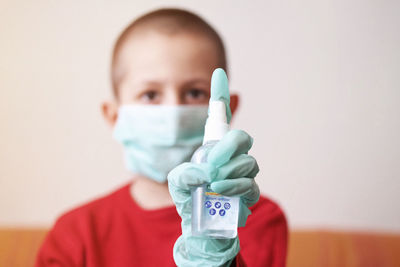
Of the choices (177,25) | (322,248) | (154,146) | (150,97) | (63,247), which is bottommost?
(322,248)

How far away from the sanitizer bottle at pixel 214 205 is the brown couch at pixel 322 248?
0.87 m

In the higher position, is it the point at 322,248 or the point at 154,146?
the point at 154,146

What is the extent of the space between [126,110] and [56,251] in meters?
0.35

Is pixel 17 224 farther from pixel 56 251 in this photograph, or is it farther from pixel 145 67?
pixel 145 67

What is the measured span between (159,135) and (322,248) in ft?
2.47

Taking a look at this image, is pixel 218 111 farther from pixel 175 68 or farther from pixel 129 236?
pixel 129 236

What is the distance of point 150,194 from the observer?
919 mm

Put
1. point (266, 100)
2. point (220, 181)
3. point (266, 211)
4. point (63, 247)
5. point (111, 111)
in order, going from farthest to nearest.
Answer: point (266, 100)
point (111, 111)
point (63, 247)
point (266, 211)
point (220, 181)

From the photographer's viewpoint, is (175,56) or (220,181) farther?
(175,56)

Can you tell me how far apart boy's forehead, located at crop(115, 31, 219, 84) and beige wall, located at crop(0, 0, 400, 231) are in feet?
1.10

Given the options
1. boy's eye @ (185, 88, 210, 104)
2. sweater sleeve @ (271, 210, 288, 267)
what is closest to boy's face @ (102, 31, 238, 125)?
boy's eye @ (185, 88, 210, 104)

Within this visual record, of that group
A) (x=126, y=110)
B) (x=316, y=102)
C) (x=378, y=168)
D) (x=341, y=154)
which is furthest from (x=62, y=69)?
(x=378, y=168)

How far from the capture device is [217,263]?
0.50 metres

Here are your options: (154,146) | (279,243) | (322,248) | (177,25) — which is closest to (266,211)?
(279,243)
